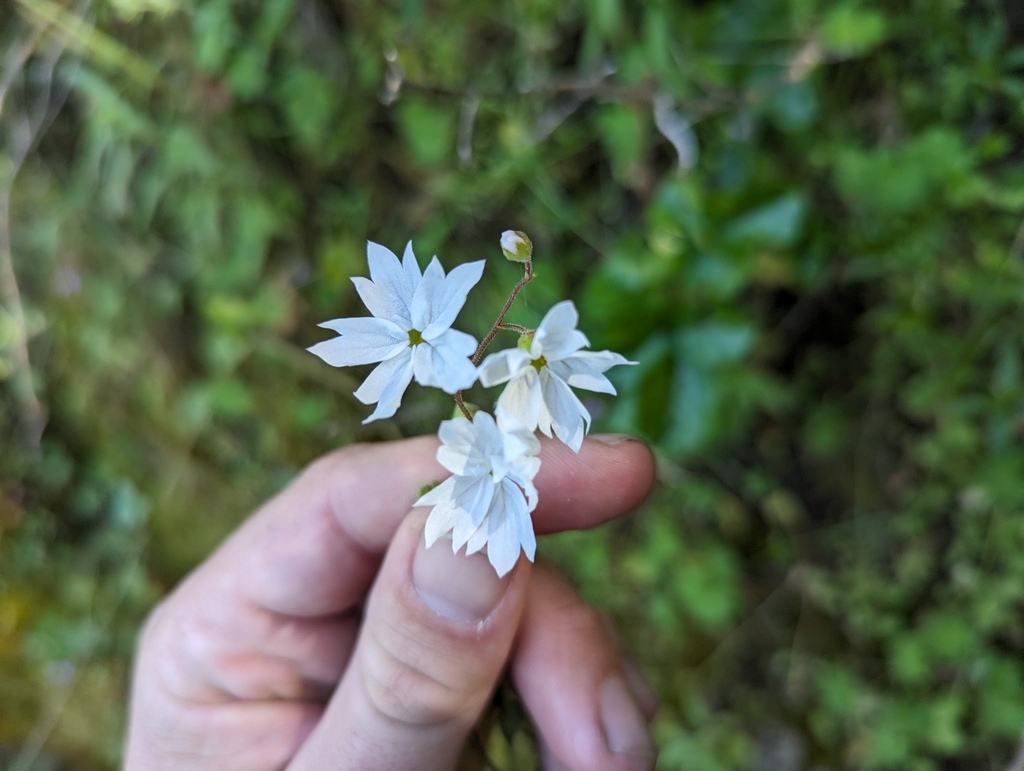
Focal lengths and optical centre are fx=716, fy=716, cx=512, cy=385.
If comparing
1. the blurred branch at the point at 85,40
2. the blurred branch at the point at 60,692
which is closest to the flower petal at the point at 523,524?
the blurred branch at the point at 85,40

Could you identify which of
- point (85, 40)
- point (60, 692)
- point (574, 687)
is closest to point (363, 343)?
point (574, 687)

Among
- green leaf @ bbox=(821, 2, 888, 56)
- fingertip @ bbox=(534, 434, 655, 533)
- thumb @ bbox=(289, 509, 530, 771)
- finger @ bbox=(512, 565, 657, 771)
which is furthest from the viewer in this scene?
green leaf @ bbox=(821, 2, 888, 56)

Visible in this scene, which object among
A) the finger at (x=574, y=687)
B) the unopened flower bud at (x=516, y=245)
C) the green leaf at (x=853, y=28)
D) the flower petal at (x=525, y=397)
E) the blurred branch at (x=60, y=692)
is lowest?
the blurred branch at (x=60, y=692)

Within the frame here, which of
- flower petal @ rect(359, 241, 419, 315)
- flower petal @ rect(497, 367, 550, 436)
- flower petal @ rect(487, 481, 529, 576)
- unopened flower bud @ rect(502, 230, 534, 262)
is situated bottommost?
flower petal @ rect(487, 481, 529, 576)

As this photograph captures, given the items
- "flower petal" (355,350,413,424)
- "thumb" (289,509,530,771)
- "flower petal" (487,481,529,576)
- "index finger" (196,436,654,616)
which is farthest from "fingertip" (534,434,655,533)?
"flower petal" (355,350,413,424)

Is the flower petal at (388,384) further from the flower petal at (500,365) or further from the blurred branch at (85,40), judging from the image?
the blurred branch at (85,40)

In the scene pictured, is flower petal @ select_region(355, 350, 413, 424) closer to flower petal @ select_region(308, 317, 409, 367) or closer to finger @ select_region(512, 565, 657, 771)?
flower petal @ select_region(308, 317, 409, 367)

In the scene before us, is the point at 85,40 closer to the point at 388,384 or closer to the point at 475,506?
the point at 388,384
